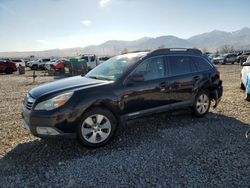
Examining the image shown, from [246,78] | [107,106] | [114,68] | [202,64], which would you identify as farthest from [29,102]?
[246,78]

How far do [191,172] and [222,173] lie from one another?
0.45 m

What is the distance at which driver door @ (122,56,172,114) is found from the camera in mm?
5230

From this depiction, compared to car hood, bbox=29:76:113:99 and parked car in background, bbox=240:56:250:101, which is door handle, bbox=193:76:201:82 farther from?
car hood, bbox=29:76:113:99

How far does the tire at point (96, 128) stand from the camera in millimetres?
4750

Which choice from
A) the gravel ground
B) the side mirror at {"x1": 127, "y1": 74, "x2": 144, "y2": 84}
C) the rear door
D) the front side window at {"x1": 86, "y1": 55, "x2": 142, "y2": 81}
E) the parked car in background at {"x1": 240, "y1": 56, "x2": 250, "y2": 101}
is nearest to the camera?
the gravel ground

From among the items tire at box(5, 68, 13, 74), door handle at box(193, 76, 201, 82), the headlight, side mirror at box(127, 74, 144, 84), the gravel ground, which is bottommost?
the gravel ground

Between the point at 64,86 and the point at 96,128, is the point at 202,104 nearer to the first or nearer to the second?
the point at 96,128

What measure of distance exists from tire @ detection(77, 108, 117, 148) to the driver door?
0.42 meters

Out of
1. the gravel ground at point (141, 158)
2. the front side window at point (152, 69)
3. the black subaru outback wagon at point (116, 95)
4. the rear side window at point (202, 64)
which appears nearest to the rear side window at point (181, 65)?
the black subaru outback wagon at point (116, 95)

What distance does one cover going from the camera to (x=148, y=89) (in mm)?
5469

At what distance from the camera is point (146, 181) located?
3787 millimetres

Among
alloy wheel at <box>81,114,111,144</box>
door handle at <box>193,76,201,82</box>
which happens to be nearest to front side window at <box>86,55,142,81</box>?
alloy wheel at <box>81,114,111,144</box>

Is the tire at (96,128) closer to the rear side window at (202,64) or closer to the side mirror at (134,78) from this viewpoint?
the side mirror at (134,78)

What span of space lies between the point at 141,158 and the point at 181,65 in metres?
2.72
